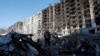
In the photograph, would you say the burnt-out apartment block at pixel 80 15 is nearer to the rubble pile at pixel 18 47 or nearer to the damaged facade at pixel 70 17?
the damaged facade at pixel 70 17

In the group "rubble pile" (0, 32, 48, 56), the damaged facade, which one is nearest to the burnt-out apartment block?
the damaged facade

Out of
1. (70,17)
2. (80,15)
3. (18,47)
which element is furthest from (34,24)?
(18,47)

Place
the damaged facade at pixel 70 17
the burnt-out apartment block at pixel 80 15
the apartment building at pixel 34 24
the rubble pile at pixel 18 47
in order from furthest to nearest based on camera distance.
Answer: the apartment building at pixel 34 24, the damaged facade at pixel 70 17, the burnt-out apartment block at pixel 80 15, the rubble pile at pixel 18 47

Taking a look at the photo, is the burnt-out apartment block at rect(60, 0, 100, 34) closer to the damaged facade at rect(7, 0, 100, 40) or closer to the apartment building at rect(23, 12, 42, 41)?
the damaged facade at rect(7, 0, 100, 40)

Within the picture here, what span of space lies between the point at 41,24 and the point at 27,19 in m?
17.6

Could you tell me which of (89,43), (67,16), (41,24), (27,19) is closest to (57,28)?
(67,16)

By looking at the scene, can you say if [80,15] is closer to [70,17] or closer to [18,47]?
[70,17]

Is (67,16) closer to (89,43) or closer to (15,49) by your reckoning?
(89,43)

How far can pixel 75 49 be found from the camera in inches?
508

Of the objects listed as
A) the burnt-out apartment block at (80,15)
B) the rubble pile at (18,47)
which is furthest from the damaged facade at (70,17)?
the rubble pile at (18,47)

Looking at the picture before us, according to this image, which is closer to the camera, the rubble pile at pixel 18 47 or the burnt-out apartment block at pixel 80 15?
the rubble pile at pixel 18 47

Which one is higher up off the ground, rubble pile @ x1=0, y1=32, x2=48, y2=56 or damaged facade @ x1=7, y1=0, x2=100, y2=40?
damaged facade @ x1=7, y1=0, x2=100, y2=40

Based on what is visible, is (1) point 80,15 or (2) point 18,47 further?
(1) point 80,15

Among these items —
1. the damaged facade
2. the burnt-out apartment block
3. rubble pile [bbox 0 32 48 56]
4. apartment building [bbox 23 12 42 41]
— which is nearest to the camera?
rubble pile [bbox 0 32 48 56]
